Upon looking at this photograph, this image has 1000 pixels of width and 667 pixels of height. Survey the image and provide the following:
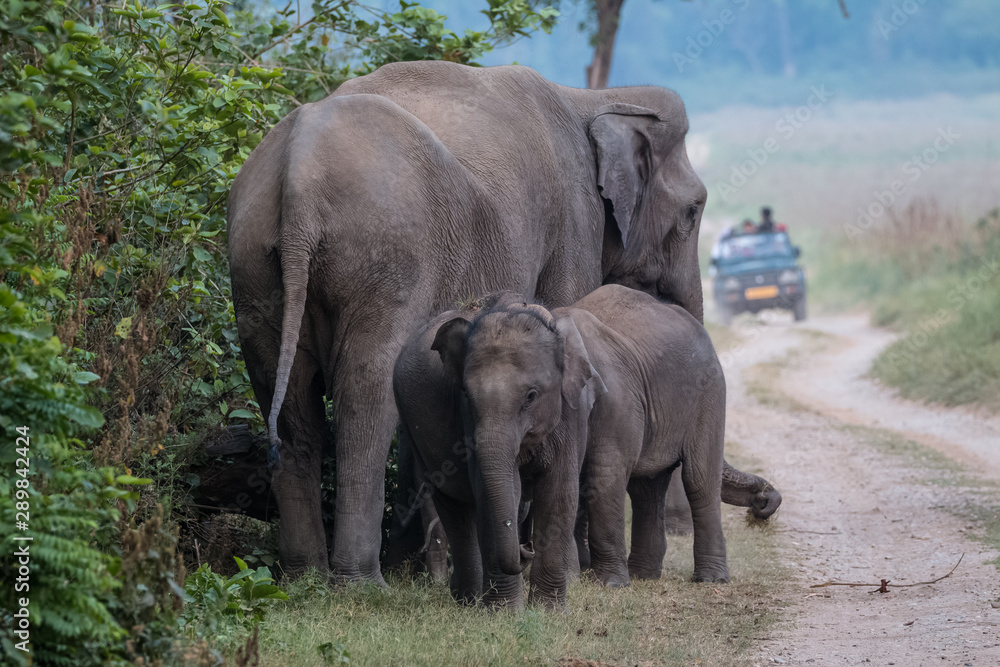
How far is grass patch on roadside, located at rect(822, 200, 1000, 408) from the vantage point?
15805mm

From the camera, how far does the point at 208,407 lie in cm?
780

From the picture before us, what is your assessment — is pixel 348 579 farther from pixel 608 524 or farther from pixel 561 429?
pixel 608 524

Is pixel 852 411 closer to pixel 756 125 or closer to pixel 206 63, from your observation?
pixel 206 63

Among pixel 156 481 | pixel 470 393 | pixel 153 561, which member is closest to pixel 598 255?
pixel 470 393

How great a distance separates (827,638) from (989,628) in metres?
0.79

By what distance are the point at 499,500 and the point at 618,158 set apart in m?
3.44

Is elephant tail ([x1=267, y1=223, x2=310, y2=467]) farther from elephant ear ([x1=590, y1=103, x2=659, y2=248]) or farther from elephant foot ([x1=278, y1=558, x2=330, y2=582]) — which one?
elephant ear ([x1=590, y1=103, x2=659, y2=248])

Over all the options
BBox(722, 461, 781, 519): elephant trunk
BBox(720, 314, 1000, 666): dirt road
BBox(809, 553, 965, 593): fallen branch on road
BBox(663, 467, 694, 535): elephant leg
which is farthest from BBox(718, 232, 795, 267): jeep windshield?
BBox(809, 553, 965, 593): fallen branch on road

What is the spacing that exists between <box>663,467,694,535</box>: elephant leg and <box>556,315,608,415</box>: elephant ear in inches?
140

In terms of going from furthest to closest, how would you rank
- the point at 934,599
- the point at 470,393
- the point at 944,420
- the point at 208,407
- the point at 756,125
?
the point at 756,125, the point at 944,420, the point at 208,407, the point at 934,599, the point at 470,393

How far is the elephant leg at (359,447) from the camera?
6141mm

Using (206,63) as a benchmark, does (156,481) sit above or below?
below

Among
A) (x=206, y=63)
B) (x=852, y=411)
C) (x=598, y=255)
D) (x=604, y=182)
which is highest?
(x=206, y=63)

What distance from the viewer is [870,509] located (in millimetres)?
10078
